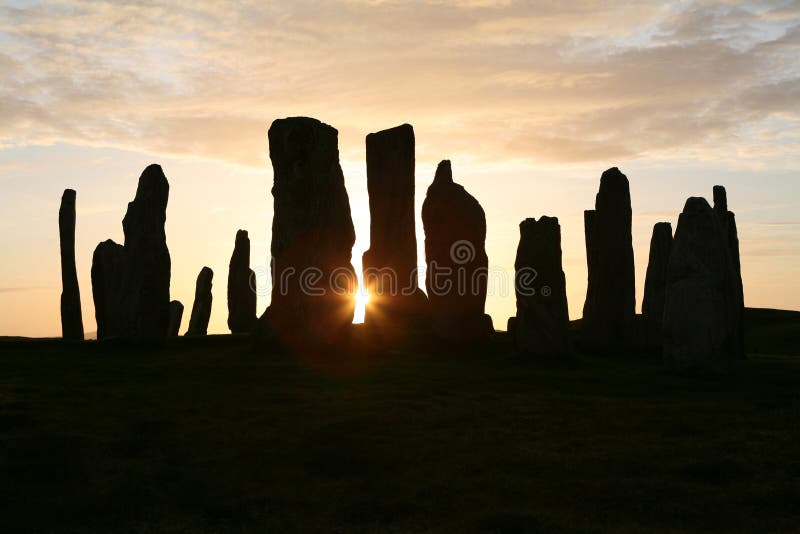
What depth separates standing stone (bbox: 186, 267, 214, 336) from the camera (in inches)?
1485

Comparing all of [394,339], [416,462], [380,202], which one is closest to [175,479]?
[416,462]

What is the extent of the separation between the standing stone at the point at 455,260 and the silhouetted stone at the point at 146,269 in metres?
7.45

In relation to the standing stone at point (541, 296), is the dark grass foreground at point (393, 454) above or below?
below

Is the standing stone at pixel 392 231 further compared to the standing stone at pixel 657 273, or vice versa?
the standing stone at pixel 392 231

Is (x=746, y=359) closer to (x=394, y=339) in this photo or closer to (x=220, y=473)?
(x=394, y=339)

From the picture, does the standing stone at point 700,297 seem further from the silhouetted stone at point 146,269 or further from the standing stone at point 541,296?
the silhouetted stone at point 146,269

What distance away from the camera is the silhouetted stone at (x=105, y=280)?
2917 cm

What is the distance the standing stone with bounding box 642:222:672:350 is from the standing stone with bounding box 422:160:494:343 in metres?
5.34

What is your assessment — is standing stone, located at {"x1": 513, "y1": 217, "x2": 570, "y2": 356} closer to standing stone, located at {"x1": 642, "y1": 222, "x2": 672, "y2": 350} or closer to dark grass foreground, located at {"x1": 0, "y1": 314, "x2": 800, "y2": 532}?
dark grass foreground, located at {"x1": 0, "y1": 314, "x2": 800, "y2": 532}

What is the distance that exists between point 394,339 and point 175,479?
15.9 metres

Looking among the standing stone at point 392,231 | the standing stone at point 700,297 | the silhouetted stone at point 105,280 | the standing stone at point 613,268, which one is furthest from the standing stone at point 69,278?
the standing stone at point 700,297

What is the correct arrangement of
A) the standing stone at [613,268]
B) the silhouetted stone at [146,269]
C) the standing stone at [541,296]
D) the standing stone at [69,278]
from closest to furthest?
the standing stone at [541,296] → the silhouetted stone at [146,269] → the standing stone at [613,268] → the standing stone at [69,278]

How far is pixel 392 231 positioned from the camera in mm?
30922

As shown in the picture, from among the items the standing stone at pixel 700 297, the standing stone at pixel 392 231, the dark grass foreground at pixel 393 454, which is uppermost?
the standing stone at pixel 392 231
